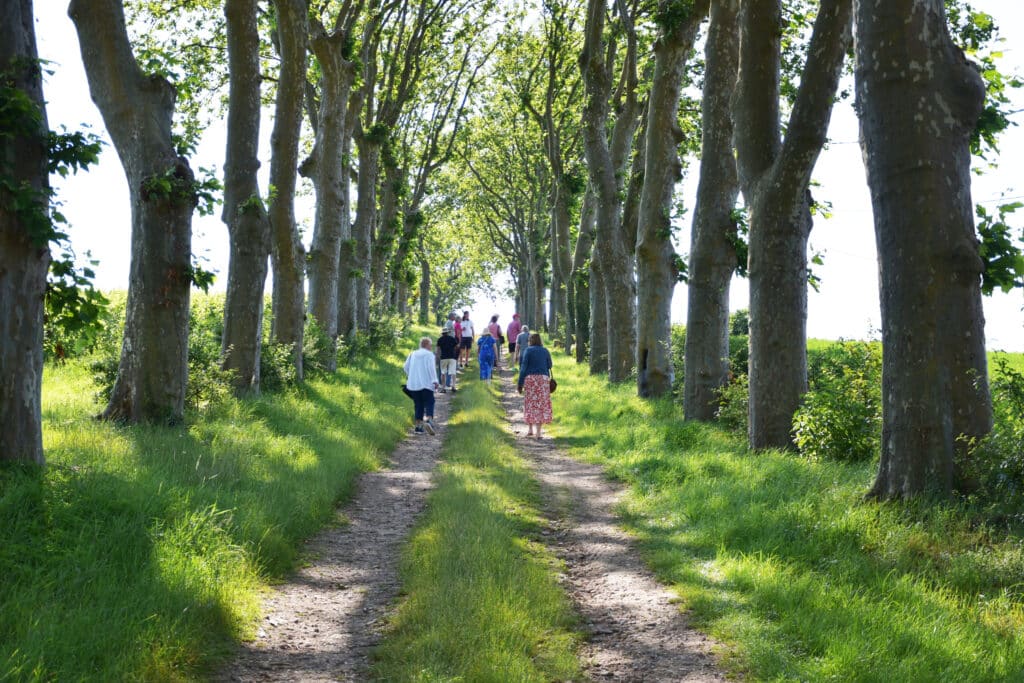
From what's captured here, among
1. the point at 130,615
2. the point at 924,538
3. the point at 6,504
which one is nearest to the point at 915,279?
the point at 924,538

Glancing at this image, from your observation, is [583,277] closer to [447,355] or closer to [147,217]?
[447,355]

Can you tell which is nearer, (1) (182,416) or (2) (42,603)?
(2) (42,603)

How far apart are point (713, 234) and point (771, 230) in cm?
281

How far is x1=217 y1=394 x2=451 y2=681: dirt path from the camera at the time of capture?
503cm

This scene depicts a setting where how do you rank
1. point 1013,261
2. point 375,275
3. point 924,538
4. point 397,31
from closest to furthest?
point 924,538, point 1013,261, point 397,31, point 375,275

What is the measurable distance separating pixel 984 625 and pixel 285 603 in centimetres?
461

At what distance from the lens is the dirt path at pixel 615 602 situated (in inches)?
199

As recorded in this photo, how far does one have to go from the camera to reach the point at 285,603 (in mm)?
6180

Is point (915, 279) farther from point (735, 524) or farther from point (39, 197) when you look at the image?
point (39, 197)

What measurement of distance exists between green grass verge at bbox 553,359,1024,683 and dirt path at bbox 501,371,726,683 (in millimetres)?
180

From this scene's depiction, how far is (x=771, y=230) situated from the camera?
1030cm

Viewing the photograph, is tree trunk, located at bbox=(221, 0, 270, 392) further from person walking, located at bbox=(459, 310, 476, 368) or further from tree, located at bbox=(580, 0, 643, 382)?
person walking, located at bbox=(459, 310, 476, 368)

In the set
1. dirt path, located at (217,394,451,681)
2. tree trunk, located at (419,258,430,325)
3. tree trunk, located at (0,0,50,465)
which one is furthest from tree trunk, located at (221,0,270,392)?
tree trunk, located at (419,258,430,325)

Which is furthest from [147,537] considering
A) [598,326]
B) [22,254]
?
[598,326]
